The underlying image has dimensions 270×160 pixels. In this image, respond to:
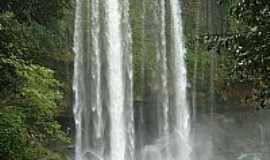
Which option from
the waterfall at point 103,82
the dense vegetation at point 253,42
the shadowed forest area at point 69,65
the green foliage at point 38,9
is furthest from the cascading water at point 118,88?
the dense vegetation at point 253,42

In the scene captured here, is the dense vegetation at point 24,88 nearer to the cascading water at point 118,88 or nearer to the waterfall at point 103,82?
the waterfall at point 103,82

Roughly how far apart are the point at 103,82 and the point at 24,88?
728cm

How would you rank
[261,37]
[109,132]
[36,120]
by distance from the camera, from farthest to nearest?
[109,132] < [36,120] < [261,37]

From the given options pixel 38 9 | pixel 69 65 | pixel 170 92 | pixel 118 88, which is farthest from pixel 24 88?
pixel 170 92

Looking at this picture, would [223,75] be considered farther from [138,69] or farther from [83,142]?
[83,142]

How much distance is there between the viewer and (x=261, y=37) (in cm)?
692

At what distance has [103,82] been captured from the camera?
20344 mm

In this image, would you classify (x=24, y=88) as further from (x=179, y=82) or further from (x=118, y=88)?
(x=179, y=82)

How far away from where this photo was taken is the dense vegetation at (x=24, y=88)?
425 inches

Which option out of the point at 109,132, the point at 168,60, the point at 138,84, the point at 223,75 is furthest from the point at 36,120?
the point at 223,75

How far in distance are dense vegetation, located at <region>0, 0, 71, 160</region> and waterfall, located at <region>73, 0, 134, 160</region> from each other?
1175 mm

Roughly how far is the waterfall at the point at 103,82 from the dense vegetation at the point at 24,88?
1.17 metres

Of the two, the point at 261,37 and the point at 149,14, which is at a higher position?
the point at 149,14

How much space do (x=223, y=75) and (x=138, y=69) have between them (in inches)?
140
